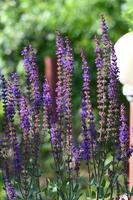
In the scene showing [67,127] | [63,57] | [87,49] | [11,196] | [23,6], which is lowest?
[11,196]

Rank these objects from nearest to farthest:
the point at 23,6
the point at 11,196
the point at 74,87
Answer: the point at 11,196 < the point at 74,87 < the point at 23,6

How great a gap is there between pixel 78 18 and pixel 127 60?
2.83 metres

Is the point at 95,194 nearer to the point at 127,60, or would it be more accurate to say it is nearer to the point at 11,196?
the point at 11,196

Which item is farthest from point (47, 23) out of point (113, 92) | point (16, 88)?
point (113, 92)

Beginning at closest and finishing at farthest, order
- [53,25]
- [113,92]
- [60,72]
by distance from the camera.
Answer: [113,92]
[60,72]
[53,25]

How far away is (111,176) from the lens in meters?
3.24

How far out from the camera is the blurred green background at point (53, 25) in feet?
20.8

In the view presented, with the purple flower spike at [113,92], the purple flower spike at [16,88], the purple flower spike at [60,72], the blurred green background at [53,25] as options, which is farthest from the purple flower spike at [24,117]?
the blurred green background at [53,25]

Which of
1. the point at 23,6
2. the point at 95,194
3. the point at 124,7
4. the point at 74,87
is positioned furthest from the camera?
the point at 23,6

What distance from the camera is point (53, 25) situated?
674 cm

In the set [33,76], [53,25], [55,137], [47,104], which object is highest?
[53,25]

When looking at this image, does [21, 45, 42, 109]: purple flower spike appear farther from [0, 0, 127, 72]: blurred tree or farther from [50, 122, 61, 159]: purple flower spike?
[0, 0, 127, 72]: blurred tree

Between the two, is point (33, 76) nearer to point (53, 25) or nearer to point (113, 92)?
point (113, 92)

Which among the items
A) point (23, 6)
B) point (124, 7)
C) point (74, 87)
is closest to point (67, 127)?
point (124, 7)
